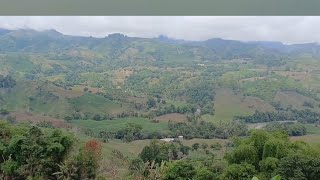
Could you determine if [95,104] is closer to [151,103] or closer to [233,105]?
[151,103]

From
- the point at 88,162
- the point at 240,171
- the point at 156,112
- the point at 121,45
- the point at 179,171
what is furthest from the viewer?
the point at 121,45

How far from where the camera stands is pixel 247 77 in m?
31.0

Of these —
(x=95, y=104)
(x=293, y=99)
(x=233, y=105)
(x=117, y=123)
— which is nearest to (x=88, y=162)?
(x=117, y=123)

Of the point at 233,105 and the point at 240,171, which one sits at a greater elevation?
the point at 240,171

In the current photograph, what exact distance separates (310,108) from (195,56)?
26.8 meters

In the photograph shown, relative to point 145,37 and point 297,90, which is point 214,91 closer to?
point 297,90

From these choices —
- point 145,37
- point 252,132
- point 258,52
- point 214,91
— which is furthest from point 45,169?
point 145,37

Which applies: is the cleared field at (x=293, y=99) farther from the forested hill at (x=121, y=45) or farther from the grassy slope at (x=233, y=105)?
the forested hill at (x=121, y=45)

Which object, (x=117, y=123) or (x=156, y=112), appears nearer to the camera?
(x=117, y=123)

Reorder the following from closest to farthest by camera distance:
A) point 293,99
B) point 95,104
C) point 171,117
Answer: point 171,117
point 293,99
point 95,104

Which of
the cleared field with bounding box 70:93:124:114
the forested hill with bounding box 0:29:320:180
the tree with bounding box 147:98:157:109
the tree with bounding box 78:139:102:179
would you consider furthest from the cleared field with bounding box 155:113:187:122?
the tree with bounding box 78:139:102:179

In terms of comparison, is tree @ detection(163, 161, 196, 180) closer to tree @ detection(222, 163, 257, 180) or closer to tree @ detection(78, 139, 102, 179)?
tree @ detection(222, 163, 257, 180)

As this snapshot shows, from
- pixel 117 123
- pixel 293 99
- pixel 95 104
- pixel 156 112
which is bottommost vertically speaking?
pixel 95 104

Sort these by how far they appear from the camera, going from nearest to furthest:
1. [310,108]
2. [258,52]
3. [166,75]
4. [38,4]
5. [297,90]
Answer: [38,4] → [310,108] → [297,90] → [166,75] → [258,52]
